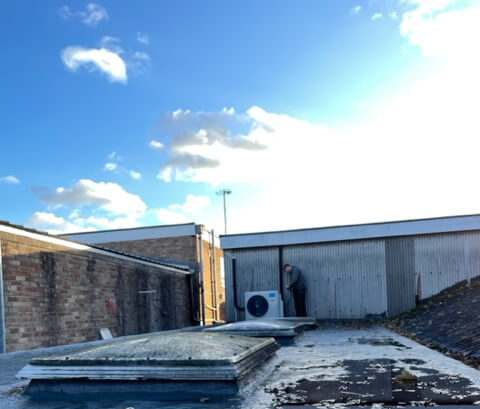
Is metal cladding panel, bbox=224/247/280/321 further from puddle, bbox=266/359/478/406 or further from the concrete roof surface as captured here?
puddle, bbox=266/359/478/406

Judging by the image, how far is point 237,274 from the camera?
13.9 m

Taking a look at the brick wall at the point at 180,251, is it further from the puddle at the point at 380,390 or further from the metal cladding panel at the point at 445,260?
the puddle at the point at 380,390

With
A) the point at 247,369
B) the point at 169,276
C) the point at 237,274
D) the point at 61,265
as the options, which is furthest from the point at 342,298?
the point at 247,369

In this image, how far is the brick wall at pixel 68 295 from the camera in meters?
7.50

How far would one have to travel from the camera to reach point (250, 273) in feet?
45.4

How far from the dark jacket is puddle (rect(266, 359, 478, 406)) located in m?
10.3

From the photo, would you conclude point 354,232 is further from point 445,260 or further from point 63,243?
point 63,243

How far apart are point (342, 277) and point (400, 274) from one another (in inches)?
59.7

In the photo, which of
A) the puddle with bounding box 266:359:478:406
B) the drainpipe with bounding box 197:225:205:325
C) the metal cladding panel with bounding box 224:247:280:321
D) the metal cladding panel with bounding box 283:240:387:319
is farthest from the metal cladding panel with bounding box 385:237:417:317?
the puddle with bounding box 266:359:478:406

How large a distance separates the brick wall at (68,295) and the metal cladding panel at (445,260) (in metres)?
7.28

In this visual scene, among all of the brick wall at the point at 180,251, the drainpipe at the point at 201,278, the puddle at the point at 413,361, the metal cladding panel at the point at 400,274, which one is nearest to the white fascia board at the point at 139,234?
the brick wall at the point at 180,251

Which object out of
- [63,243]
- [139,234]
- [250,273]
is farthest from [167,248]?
[63,243]

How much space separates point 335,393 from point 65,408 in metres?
1.18

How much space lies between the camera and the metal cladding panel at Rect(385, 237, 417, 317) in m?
12.5
